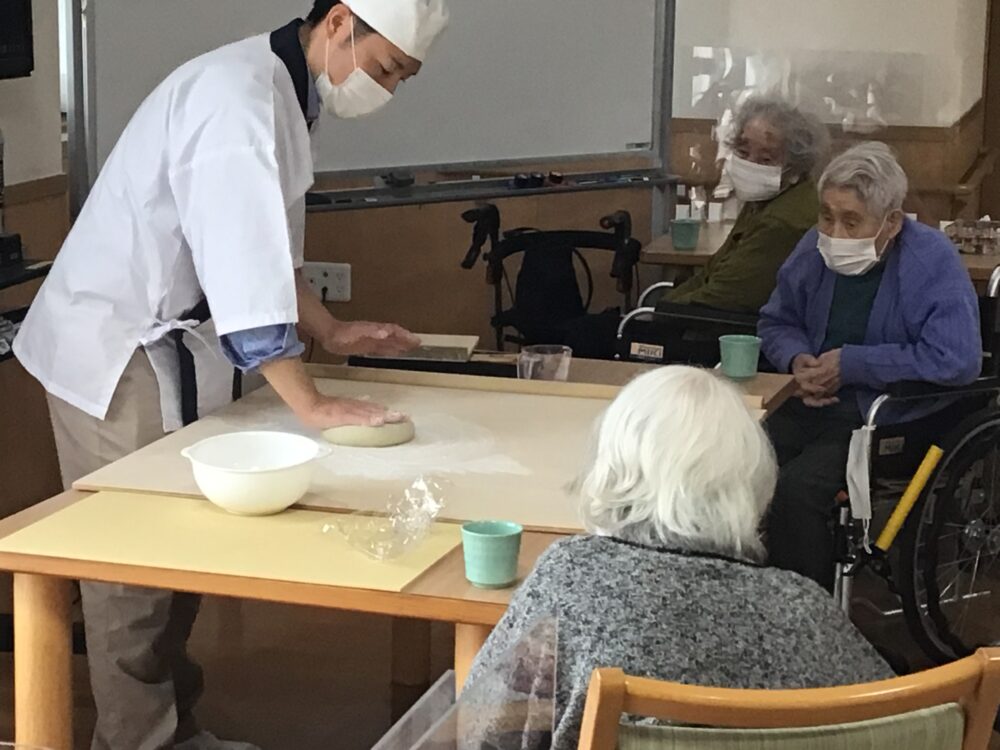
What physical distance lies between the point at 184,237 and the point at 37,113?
1.38 m

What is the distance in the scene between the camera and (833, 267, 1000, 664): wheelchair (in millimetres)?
2801

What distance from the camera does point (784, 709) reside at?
3.90 ft

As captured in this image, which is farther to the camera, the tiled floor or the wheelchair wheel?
the wheelchair wheel

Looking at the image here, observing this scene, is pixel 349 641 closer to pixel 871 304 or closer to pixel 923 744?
pixel 871 304

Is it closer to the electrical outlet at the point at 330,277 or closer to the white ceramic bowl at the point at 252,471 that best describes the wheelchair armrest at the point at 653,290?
the electrical outlet at the point at 330,277

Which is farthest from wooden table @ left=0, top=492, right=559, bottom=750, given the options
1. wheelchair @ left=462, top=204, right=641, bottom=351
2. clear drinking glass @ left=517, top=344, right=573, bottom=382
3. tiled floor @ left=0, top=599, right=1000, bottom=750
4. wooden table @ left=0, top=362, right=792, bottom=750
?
wheelchair @ left=462, top=204, right=641, bottom=351

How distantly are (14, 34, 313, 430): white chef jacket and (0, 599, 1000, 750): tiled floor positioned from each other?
0.76 m

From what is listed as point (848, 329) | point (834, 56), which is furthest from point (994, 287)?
point (834, 56)

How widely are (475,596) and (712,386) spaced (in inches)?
13.3

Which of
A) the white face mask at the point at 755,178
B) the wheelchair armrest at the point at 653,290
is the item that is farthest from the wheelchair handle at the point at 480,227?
the white face mask at the point at 755,178

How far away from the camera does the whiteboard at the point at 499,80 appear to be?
3.51 metres

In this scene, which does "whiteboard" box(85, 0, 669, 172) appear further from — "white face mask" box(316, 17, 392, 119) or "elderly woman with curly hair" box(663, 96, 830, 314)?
"white face mask" box(316, 17, 392, 119)

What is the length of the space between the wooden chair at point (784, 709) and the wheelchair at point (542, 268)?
110 inches

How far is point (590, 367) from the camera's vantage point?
2.68 metres
